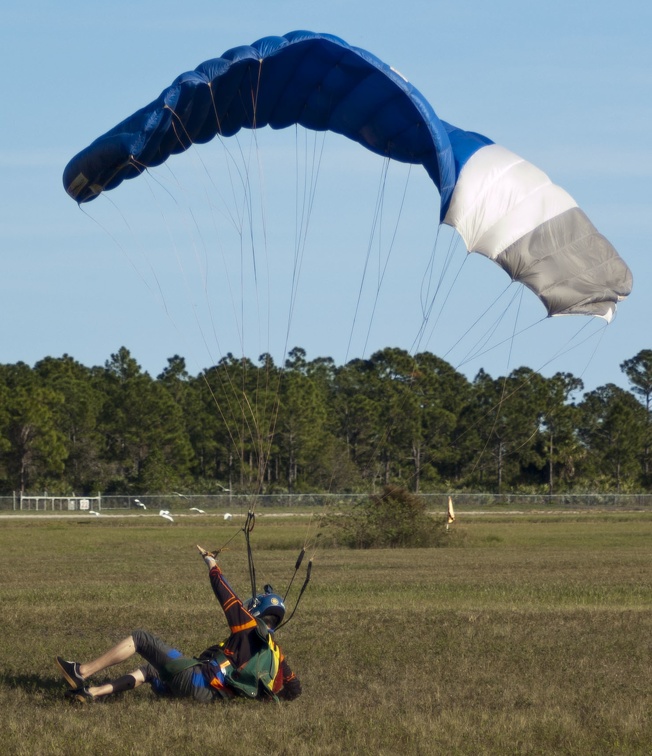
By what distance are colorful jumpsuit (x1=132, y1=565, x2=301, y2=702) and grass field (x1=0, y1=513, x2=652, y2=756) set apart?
23cm

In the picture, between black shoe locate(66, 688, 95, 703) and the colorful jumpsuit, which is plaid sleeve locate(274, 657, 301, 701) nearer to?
the colorful jumpsuit

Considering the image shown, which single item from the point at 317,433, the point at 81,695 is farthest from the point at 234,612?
the point at 317,433

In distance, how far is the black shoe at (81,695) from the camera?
958 cm

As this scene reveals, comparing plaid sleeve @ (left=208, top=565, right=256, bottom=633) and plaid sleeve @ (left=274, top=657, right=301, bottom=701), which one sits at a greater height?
plaid sleeve @ (left=208, top=565, right=256, bottom=633)

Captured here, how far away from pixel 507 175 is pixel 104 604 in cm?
825

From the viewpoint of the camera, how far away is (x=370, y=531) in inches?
1352

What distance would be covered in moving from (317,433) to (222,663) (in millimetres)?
70562

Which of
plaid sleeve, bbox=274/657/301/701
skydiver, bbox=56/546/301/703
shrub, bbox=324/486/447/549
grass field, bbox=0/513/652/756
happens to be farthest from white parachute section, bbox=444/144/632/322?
shrub, bbox=324/486/447/549

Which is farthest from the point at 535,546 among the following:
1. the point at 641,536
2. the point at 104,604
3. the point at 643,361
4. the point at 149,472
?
the point at 643,361

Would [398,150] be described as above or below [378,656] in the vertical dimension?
above

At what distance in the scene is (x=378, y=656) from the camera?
39.2 feet

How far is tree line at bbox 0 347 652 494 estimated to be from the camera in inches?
3022

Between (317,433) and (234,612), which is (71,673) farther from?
(317,433)

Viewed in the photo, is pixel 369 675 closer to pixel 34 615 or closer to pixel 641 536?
pixel 34 615
